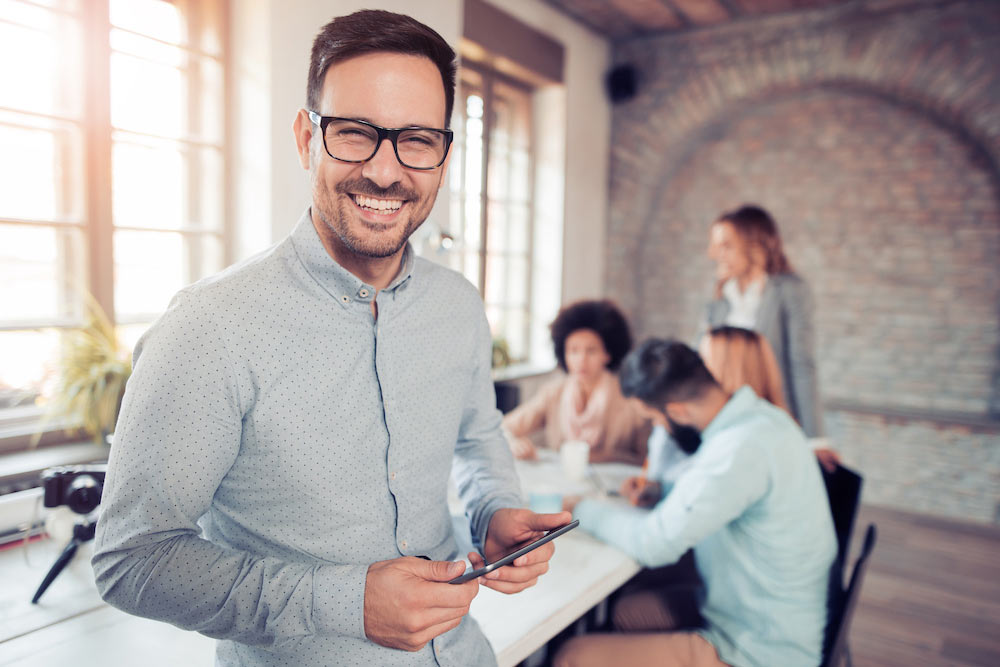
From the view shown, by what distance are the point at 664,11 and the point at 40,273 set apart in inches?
150

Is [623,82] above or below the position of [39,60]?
above

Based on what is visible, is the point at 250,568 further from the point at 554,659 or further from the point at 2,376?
the point at 2,376

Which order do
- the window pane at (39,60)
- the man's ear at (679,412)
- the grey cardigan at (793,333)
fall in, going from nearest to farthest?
the man's ear at (679,412) < the window pane at (39,60) < the grey cardigan at (793,333)

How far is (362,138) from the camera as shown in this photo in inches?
36.9

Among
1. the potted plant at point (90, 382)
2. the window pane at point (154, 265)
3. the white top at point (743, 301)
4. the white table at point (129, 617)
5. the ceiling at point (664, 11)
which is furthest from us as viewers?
the ceiling at point (664, 11)

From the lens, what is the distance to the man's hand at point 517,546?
3.18ft

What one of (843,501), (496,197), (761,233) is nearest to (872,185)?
(761,233)

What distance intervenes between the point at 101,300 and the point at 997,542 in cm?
466

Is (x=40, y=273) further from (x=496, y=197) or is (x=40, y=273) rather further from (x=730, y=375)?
(x=496, y=197)

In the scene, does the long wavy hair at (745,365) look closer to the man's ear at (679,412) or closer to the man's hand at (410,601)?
the man's ear at (679,412)

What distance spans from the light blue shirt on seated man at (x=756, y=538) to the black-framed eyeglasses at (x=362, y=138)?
→ 1048 millimetres

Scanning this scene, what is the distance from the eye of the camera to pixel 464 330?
3.81 feet

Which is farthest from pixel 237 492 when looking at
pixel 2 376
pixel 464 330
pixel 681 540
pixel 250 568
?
pixel 2 376

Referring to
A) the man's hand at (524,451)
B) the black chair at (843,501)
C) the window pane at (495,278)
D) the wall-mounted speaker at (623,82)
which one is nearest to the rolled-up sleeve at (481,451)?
the black chair at (843,501)
